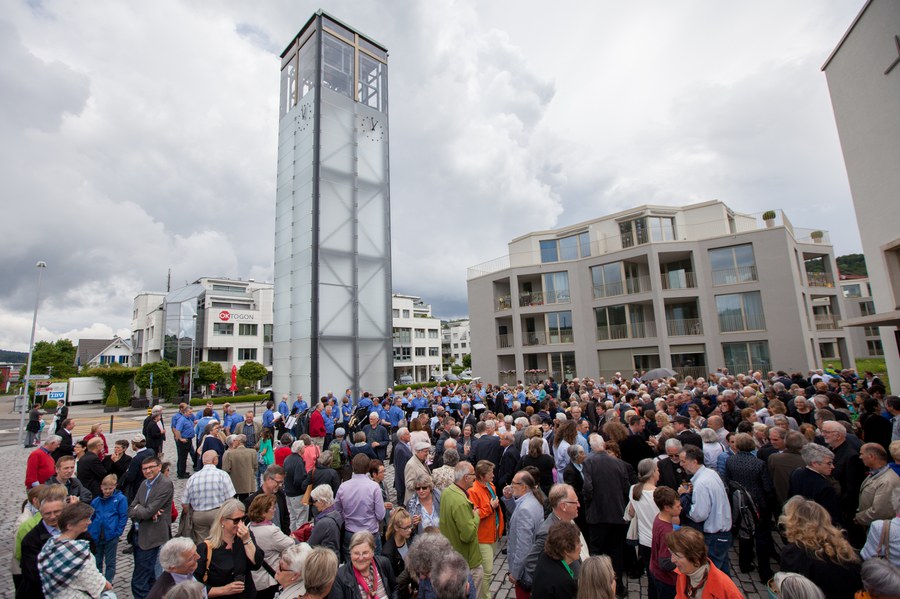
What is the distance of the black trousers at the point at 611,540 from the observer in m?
5.12

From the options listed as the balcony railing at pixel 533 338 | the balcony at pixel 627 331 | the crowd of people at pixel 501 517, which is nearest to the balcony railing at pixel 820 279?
the balcony at pixel 627 331

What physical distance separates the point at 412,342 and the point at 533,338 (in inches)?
1493

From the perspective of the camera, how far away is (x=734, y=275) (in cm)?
2466

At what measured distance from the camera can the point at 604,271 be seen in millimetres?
28703

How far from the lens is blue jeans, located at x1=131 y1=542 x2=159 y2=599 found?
16.5 feet

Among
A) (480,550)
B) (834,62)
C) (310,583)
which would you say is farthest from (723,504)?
(834,62)

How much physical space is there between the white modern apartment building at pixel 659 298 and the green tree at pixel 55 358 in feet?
214

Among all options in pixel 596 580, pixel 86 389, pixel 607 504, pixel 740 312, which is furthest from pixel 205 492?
pixel 86 389

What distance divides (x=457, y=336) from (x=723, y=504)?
351ft

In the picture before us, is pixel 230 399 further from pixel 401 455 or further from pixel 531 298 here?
pixel 401 455

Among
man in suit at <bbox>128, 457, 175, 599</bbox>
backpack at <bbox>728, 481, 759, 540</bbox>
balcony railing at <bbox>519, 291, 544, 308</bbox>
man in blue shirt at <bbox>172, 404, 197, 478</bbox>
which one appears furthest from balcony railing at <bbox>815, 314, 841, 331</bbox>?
man in suit at <bbox>128, 457, 175, 599</bbox>

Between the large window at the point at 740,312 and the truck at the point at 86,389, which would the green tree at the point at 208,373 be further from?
the large window at the point at 740,312

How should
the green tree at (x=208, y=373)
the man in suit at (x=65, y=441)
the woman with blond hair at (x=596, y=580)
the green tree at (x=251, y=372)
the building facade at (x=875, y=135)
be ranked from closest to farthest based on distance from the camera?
the woman with blond hair at (x=596, y=580)
the man in suit at (x=65, y=441)
the building facade at (x=875, y=135)
the green tree at (x=208, y=373)
the green tree at (x=251, y=372)

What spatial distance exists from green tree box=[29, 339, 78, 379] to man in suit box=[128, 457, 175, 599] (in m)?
72.8
